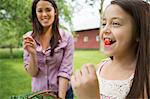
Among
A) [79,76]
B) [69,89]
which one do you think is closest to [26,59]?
[69,89]

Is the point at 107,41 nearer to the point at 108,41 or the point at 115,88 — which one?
the point at 108,41

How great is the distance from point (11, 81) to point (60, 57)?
473 cm

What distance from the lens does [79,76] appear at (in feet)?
1.67

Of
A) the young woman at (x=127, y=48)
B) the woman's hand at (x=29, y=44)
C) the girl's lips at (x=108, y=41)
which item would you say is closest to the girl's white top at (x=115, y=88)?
the young woman at (x=127, y=48)

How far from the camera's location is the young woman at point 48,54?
1.43m

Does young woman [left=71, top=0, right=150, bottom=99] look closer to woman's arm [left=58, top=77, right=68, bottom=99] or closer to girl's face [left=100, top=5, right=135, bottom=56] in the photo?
girl's face [left=100, top=5, right=135, bottom=56]

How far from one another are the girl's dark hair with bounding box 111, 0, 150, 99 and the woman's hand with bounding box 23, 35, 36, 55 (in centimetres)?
57

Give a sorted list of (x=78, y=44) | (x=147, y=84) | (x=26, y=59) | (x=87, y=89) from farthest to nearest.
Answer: (x=78, y=44), (x=26, y=59), (x=147, y=84), (x=87, y=89)

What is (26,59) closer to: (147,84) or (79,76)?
(147,84)

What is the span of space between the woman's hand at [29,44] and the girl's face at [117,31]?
0.58m

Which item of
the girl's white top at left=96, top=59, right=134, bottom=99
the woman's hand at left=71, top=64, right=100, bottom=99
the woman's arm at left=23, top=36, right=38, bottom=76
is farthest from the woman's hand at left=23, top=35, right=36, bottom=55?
the woman's hand at left=71, top=64, right=100, bottom=99

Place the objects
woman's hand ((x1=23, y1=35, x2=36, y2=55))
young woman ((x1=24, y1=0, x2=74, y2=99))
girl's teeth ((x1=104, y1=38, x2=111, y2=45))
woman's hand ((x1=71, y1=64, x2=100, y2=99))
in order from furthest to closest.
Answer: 1. young woman ((x1=24, y1=0, x2=74, y2=99))
2. woman's hand ((x1=23, y1=35, x2=36, y2=55))
3. girl's teeth ((x1=104, y1=38, x2=111, y2=45))
4. woman's hand ((x1=71, y1=64, x2=100, y2=99))

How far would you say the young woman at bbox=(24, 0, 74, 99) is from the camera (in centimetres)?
143

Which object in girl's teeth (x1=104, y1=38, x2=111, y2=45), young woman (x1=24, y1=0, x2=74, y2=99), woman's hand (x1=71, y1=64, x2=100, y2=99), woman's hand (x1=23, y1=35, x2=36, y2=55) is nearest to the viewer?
woman's hand (x1=71, y1=64, x2=100, y2=99)
